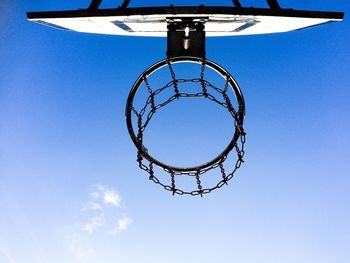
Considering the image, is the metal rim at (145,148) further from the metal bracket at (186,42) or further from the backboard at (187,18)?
the backboard at (187,18)

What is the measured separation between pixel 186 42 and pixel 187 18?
30cm

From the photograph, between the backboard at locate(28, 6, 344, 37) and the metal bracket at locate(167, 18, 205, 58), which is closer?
the backboard at locate(28, 6, 344, 37)

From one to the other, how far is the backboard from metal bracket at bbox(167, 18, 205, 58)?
0.37ft

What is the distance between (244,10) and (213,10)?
285 mm

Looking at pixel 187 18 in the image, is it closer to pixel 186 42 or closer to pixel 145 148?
pixel 186 42

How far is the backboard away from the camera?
383 centimetres

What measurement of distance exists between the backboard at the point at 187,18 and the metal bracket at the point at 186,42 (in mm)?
112

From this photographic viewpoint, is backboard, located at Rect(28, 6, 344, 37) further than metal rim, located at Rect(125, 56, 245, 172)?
No

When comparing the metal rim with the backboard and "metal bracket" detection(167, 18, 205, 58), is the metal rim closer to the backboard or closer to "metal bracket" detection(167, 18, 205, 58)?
"metal bracket" detection(167, 18, 205, 58)

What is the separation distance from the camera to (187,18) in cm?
412

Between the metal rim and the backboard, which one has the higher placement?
the backboard

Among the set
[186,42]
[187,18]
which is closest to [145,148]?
[186,42]

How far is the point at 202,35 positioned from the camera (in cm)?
439

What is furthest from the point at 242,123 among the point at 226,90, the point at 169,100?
the point at 169,100
